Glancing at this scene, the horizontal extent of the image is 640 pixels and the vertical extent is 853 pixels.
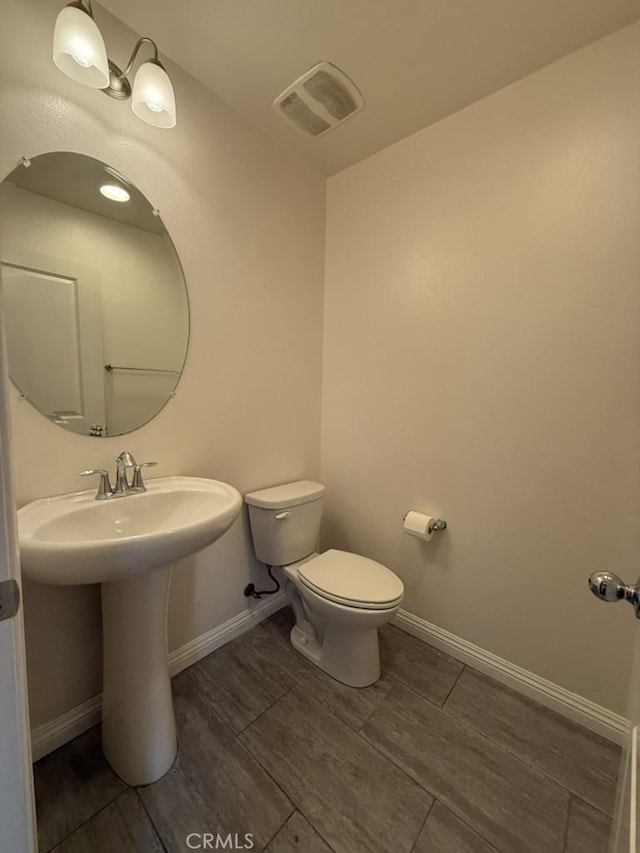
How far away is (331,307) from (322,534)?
1.30m

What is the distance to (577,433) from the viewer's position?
3.95ft

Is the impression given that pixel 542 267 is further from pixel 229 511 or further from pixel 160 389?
pixel 160 389

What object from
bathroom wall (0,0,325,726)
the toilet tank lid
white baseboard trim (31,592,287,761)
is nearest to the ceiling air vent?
bathroom wall (0,0,325,726)

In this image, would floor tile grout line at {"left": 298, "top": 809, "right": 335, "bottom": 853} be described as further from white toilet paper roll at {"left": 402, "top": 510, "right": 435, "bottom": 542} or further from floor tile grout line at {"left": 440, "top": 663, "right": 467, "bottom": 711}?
white toilet paper roll at {"left": 402, "top": 510, "right": 435, "bottom": 542}

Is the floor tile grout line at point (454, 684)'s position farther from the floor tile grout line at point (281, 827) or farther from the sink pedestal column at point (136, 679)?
the sink pedestal column at point (136, 679)

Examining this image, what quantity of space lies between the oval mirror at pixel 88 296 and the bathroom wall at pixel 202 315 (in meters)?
0.05

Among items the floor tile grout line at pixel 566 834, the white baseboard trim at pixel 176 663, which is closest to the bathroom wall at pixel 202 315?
the white baseboard trim at pixel 176 663

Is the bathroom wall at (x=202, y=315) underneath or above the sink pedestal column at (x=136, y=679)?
above

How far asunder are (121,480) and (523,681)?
5.59 ft

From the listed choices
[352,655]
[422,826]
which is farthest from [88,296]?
[422,826]

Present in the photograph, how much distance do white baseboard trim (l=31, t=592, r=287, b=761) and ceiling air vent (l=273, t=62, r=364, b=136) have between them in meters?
2.22

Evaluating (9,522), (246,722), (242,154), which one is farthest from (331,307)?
(246,722)

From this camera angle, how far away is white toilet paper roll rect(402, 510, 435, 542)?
1.51 m

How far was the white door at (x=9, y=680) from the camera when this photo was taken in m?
0.45
